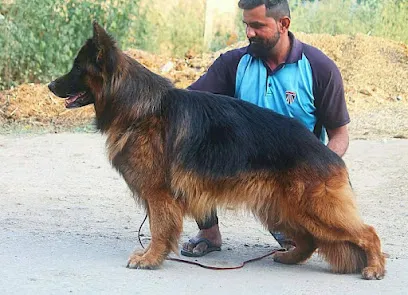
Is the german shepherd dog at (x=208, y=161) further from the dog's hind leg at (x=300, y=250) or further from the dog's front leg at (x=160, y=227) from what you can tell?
the dog's hind leg at (x=300, y=250)

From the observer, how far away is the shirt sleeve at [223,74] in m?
6.36

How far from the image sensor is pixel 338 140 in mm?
6148

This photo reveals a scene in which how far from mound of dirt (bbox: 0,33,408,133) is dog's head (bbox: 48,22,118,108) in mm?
6868

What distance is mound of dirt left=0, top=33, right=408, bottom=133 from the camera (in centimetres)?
1275

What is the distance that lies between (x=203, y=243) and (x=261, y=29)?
160 cm

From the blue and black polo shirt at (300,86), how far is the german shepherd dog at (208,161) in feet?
2.14

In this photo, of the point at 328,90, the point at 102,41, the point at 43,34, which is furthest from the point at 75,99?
the point at 43,34

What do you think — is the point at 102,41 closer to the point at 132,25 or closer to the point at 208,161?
the point at 208,161

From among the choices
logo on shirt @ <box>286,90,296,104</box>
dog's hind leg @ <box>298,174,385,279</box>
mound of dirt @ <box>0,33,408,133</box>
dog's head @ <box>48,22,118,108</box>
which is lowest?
mound of dirt @ <box>0,33,408,133</box>

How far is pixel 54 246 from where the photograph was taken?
596 cm

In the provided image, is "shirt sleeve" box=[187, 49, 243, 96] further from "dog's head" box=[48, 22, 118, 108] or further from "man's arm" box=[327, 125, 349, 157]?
"dog's head" box=[48, 22, 118, 108]

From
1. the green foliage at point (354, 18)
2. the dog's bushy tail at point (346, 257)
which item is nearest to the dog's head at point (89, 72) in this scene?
the dog's bushy tail at point (346, 257)

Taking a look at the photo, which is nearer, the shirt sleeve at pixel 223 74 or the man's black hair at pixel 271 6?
the man's black hair at pixel 271 6

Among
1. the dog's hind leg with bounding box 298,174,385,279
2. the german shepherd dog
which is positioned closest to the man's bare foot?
the german shepherd dog
